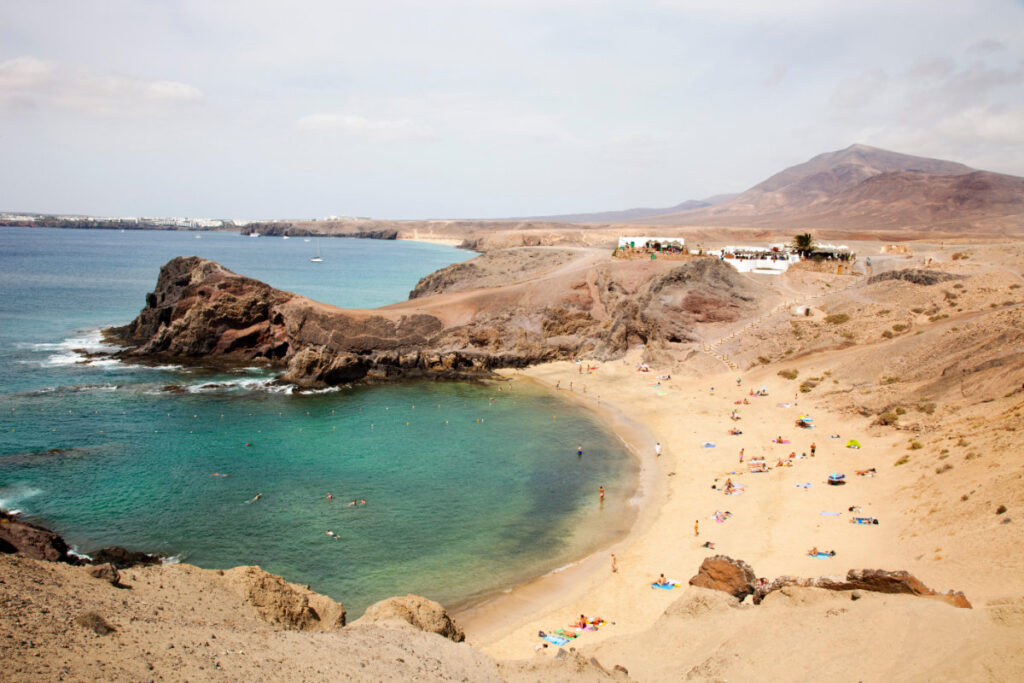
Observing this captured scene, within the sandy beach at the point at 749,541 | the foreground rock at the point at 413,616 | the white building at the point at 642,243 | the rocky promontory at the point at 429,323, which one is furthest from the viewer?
the white building at the point at 642,243

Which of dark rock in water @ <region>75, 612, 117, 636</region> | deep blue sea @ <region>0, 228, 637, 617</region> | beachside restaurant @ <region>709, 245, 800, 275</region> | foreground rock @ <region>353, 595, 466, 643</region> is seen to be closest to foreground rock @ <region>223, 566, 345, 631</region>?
foreground rock @ <region>353, 595, 466, 643</region>

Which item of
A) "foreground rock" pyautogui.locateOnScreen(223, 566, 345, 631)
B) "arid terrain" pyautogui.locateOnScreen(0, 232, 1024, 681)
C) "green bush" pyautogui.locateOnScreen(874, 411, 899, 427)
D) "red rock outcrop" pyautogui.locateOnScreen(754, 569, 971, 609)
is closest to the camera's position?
"arid terrain" pyautogui.locateOnScreen(0, 232, 1024, 681)

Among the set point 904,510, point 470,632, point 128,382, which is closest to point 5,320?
point 128,382

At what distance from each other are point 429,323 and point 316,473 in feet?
89.2

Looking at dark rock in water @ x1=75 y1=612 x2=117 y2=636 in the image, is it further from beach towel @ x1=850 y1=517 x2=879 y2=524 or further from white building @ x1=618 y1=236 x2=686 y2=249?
white building @ x1=618 y1=236 x2=686 y2=249

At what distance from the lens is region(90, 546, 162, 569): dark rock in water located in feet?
72.2

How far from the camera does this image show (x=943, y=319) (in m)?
43.7

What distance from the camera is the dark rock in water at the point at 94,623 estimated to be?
30.6 ft

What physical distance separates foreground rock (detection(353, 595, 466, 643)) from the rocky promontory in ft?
121

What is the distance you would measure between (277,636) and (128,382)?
4423 centimetres

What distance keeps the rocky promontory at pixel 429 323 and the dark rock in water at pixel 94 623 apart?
4091 centimetres

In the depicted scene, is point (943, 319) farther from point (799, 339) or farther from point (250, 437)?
point (250, 437)

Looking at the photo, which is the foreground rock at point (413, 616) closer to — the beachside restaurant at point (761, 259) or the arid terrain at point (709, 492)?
the arid terrain at point (709, 492)

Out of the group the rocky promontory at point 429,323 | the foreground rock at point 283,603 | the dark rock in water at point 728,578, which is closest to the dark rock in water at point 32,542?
the foreground rock at point 283,603
